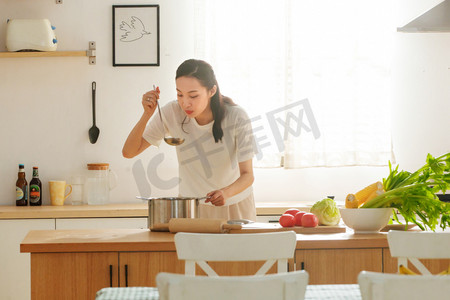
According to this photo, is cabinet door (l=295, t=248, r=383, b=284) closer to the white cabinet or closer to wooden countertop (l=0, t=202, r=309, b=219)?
wooden countertop (l=0, t=202, r=309, b=219)

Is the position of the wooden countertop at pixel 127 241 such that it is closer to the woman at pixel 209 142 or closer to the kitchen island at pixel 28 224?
the woman at pixel 209 142

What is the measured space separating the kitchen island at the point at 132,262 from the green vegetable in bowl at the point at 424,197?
0.23 metres

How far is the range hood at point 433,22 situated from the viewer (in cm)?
291

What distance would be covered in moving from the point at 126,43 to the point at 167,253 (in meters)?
2.19

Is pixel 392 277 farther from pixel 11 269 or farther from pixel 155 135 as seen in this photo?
pixel 11 269

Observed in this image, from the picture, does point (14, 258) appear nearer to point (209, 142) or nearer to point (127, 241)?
point (209, 142)

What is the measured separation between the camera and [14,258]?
344 cm

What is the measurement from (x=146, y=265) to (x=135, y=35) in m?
2.22

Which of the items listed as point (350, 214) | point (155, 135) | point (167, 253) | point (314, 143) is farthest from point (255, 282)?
point (314, 143)

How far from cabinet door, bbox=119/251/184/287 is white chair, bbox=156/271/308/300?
0.98m

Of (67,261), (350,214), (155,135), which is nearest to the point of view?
(67,261)

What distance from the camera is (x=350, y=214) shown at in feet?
7.79

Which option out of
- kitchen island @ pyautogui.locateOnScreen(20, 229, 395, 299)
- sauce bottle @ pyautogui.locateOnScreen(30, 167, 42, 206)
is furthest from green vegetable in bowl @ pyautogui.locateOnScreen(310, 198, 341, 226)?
sauce bottle @ pyautogui.locateOnScreen(30, 167, 42, 206)

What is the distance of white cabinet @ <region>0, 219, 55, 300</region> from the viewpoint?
11.2ft
